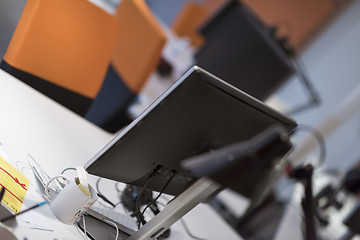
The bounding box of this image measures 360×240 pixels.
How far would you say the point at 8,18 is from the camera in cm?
155

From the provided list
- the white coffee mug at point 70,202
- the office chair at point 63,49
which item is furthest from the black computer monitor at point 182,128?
the office chair at point 63,49

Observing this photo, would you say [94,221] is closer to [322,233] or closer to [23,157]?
[23,157]

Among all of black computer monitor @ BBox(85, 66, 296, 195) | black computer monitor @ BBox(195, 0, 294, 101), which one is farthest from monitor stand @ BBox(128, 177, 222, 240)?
black computer monitor @ BBox(195, 0, 294, 101)

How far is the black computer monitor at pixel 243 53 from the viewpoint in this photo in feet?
8.23

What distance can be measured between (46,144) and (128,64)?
107 cm

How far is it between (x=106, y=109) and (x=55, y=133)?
85 cm

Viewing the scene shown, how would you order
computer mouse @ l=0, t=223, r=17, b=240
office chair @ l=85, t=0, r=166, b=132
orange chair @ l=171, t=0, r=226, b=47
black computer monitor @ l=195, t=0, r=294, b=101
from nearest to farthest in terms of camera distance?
computer mouse @ l=0, t=223, r=17, b=240 → office chair @ l=85, t=0, r=166, b=132 → black computer monitor @ l=195, t=0, r=294, b=101 → orange chair @ l=171, t=0, r=226, b=47

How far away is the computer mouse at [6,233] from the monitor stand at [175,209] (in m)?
0.30

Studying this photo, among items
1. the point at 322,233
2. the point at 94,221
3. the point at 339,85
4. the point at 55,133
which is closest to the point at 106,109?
the point at 55,133

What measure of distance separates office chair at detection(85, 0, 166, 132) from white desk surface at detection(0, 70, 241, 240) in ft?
1.46

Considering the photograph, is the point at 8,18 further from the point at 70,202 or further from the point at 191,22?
the point at 191,22

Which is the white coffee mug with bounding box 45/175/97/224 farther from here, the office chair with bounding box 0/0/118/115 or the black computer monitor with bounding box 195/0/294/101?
the black computer monitor with bounding box 195/0/294/101

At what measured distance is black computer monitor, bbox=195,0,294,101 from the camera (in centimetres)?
251

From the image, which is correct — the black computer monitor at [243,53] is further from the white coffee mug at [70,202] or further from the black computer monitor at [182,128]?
the white coffee mug at [70,202]
